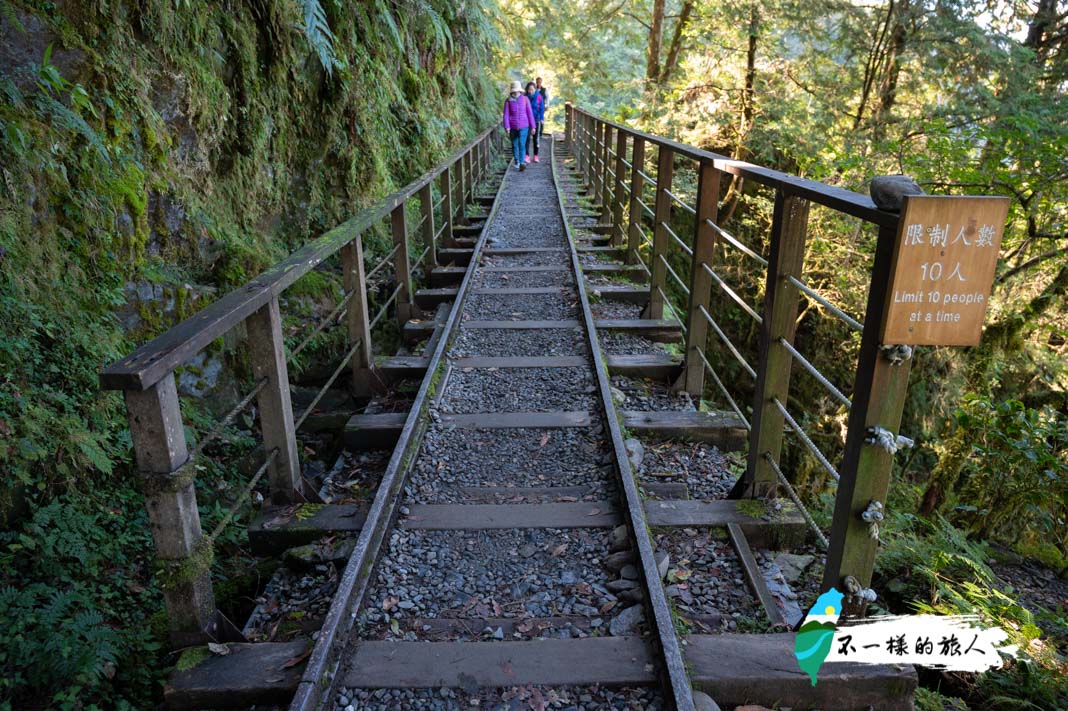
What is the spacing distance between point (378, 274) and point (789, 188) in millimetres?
5220

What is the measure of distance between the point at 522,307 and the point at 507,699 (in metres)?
4.52

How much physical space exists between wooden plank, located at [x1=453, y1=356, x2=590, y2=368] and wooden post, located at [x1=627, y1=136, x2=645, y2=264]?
2403 millimetres

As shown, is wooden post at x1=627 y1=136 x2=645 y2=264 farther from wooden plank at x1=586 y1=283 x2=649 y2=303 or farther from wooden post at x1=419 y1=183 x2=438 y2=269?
wooden post at x1=419 y1=183 x2=438 y2=269

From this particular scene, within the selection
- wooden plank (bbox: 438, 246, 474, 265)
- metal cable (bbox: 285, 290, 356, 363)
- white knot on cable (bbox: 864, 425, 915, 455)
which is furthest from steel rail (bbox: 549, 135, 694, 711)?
wooden plank (bbox: 438, 246, 474, 265)

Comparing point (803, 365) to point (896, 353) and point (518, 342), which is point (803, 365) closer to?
point (896, 353)

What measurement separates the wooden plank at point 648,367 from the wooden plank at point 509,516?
174cm

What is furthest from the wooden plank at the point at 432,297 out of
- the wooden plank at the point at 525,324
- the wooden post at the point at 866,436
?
the wooden post at the point at 866,436

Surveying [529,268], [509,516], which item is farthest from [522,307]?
[509,516]

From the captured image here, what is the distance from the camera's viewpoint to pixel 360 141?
679cm

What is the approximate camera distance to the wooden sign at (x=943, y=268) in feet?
6.00

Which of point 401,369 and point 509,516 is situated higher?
point 401,369

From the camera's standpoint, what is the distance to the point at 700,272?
438 cm

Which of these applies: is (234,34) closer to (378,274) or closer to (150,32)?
(150,32)

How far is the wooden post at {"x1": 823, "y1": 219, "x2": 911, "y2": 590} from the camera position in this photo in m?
2.08
